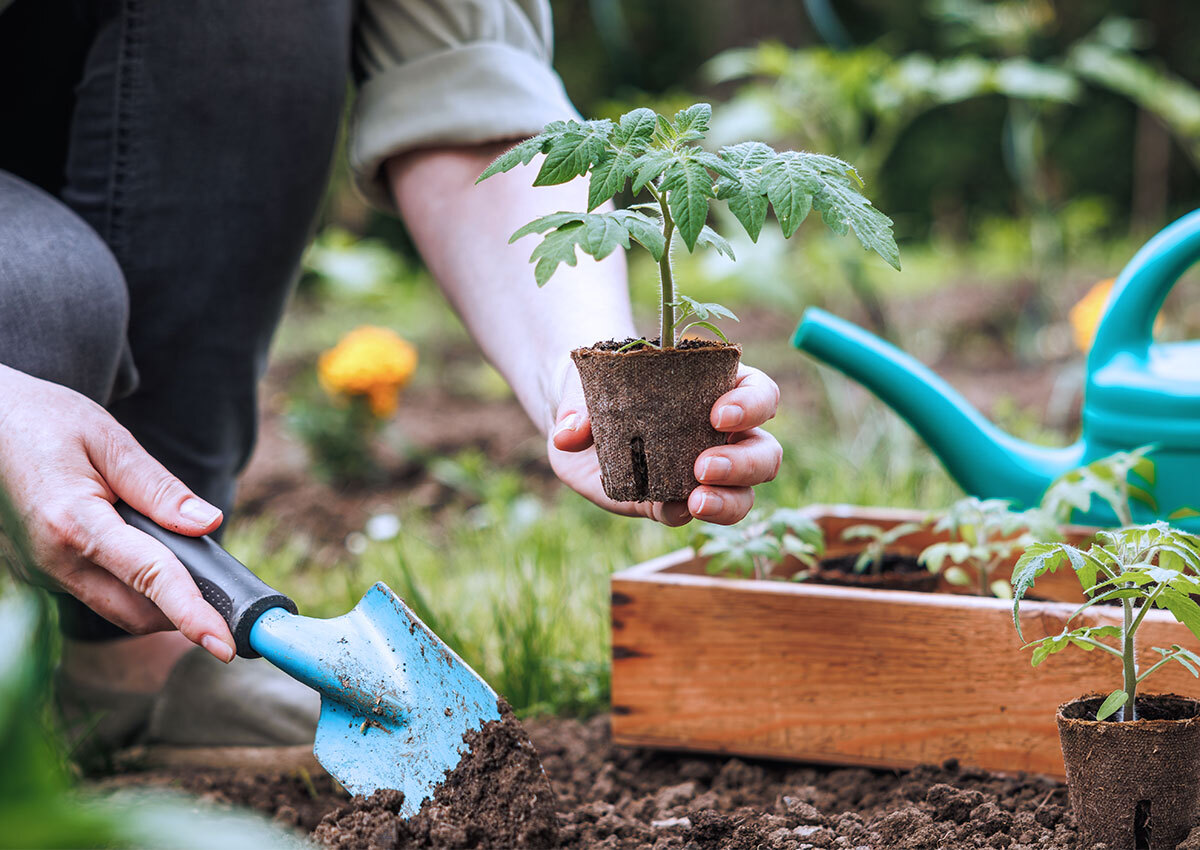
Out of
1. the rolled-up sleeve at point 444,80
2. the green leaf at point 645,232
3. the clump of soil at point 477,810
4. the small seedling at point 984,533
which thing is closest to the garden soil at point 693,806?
the clump of soil at point 477,810

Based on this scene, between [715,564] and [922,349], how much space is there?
260 centimetres

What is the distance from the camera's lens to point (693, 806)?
1.16 m

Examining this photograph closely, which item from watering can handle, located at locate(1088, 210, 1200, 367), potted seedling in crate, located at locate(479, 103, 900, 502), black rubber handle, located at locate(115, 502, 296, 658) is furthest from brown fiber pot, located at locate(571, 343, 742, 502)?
watering can handle, located at locate(1088, 210, 1200, 367)

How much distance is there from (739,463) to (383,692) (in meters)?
0.40

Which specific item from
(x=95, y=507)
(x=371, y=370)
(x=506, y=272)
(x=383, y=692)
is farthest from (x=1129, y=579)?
(x=371, y=370)

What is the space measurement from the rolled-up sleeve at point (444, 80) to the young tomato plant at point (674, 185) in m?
0.53

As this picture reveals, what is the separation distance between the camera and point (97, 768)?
1426 mm

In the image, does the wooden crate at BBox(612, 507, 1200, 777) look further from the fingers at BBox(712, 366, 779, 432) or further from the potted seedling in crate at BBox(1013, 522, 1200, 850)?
the fingers at BBox(712, 366, 779, 432)

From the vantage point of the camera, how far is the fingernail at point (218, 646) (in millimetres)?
→ 956

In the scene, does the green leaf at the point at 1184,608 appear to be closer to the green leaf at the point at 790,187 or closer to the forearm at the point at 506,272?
the green leaf at the point at 790,187

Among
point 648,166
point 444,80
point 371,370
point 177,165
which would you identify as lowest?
point 371,370

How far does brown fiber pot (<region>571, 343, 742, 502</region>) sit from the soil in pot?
1.55 ft

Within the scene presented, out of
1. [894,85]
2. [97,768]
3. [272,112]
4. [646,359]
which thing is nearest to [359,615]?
[646,359]

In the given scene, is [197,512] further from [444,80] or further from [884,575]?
[884,575]
